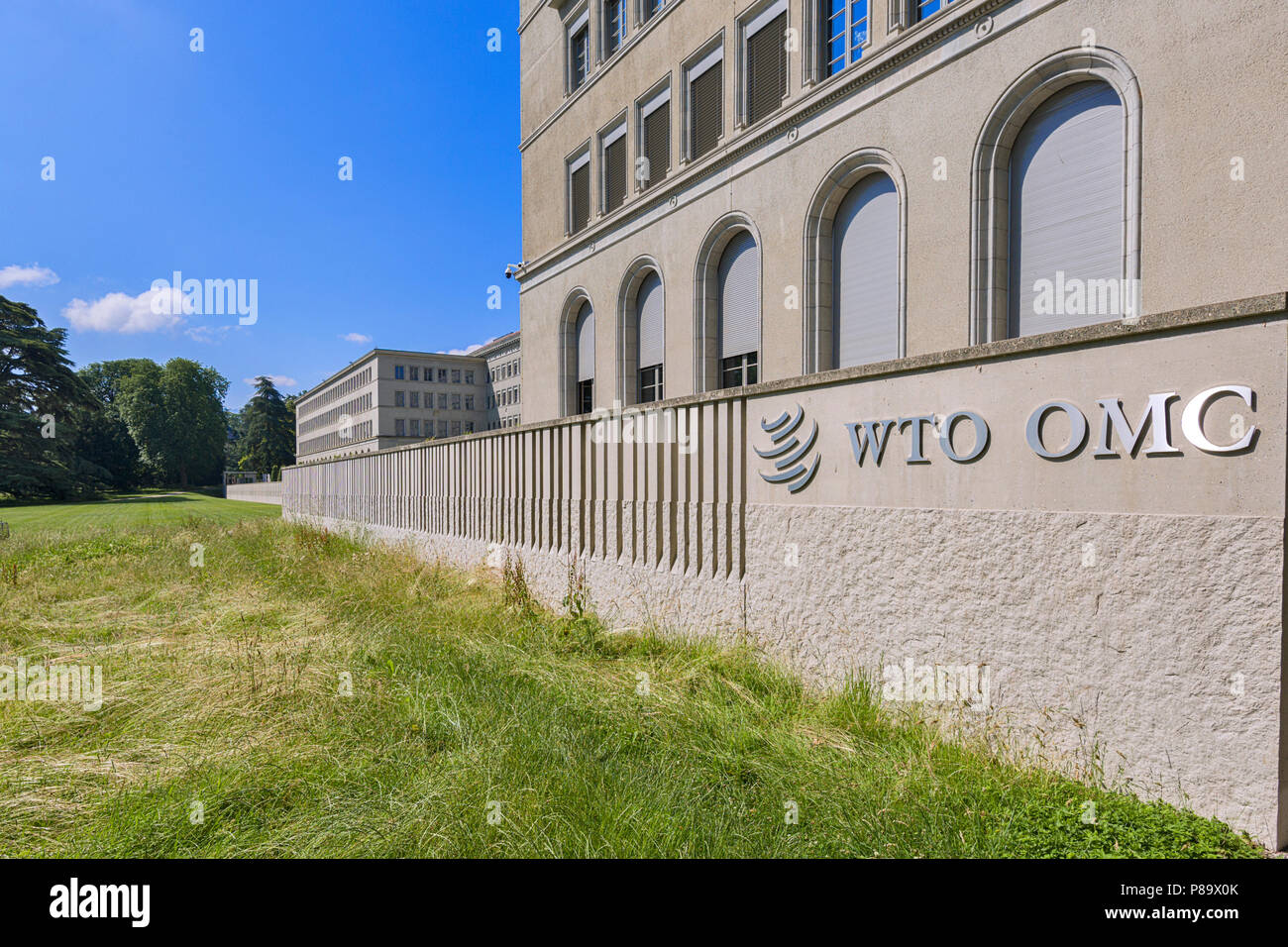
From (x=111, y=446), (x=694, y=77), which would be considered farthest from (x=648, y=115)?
(x=111, y=446)

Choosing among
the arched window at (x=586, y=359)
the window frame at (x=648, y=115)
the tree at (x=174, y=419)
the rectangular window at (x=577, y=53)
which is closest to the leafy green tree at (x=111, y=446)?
the tree at (x=174, y=419)

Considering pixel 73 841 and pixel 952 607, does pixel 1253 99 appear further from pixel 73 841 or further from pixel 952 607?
pixel 73 841

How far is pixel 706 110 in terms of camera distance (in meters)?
15.0

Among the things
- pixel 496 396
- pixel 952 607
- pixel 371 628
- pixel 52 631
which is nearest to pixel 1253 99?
pixel 952 607

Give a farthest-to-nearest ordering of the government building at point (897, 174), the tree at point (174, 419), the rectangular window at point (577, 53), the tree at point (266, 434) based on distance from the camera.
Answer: the tree at point (266, 434), the tree at point (174, 419), the rectangular window at point (577, 53), the government building at point (897, 174)

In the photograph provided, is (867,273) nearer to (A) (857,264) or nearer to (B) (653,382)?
(A) (857,264)

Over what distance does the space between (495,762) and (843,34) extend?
42.1 ft

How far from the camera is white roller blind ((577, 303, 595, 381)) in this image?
19500 mm

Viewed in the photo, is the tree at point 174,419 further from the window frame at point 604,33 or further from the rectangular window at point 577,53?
the window frame at point 604,33

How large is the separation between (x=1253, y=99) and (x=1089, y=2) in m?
2.42

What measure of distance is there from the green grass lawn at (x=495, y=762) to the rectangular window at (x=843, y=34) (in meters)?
10.4

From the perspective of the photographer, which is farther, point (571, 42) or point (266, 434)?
point (266, 434)

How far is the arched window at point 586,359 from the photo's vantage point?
64.1 ft

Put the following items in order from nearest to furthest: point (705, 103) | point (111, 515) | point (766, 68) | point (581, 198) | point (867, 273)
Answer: point (867, 273) < point (766, 68) < point (705, 103) < point (581, 198) < point (111, 515)
